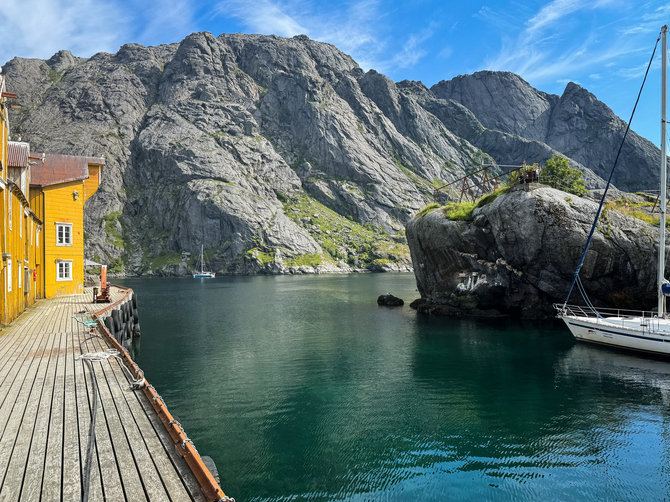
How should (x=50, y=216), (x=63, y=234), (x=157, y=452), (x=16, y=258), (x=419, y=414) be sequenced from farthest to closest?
(x=63, y=234), (x=50, y=216), (x=16, y=258), (x=419, y=414), (x=157, y=452)

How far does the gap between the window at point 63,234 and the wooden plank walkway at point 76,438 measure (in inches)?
1251

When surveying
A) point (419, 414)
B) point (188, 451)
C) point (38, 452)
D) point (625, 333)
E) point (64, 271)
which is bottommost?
point (419, 414)

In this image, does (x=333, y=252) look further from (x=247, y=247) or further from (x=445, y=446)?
(x=445, y=446)

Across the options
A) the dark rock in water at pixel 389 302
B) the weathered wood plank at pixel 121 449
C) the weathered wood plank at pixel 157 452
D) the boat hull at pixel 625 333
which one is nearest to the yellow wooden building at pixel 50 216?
the weathered wood plank at pixel 121 449

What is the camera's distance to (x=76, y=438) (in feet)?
34.2

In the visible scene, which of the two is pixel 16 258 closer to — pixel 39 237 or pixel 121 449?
pixel 39 237

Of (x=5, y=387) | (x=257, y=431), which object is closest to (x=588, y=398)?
(x=257, y=431)

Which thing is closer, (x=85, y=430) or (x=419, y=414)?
(x=85, y=430)

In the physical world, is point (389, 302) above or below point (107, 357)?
below

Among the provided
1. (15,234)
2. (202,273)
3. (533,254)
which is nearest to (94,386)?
(15,234)

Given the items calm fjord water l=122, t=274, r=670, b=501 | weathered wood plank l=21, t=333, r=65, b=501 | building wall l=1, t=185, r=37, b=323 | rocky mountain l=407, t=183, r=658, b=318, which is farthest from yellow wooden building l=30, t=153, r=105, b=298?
rocky mountain l=407, t=183, r=658, b=318

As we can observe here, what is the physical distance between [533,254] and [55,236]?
56.1 m

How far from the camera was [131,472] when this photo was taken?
8.75m

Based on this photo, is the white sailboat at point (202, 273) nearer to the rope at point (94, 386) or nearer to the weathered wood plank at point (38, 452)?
the rope at point (94, 386)
